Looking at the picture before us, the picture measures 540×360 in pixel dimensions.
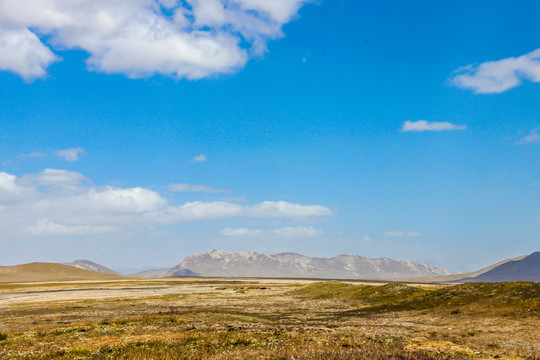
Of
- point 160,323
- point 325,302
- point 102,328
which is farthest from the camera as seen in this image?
point 325,302

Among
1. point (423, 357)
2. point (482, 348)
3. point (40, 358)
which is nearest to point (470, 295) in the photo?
point (482, 348)

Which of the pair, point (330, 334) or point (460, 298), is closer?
point (330, 334)

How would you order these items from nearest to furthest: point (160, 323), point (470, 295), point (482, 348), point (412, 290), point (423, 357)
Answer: point (423, 357) → point (482, 348) → point (160, 323) → point (470, 295) → point (412, 290)

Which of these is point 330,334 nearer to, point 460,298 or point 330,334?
point 330,334

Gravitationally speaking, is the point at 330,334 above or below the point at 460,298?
below

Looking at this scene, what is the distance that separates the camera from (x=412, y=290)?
58.7 meters

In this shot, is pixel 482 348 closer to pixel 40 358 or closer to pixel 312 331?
pixel 312 331

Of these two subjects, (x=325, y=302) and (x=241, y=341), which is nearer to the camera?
(x=241, y=341)

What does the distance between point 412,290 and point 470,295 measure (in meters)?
13.2

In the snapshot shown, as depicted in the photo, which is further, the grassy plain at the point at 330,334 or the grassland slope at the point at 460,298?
the grassland slope at the point at 460,298

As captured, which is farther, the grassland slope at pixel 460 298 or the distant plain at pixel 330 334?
the grassland slope at pixel 460 298

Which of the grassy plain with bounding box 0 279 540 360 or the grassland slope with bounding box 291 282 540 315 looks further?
the grassland slope with bounding box 291 282 540 315

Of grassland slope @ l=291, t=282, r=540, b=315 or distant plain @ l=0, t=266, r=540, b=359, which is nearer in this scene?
distant plain @ l=0, t=266, r=540, b=359

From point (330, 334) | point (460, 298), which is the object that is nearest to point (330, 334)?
point (330, 334)
